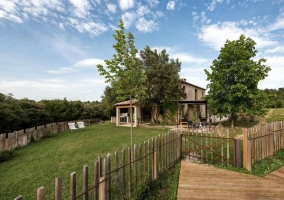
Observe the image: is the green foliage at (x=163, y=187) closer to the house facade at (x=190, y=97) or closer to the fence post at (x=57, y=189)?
the fence post at (x=57, y=189)

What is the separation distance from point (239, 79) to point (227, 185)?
46.0 ft

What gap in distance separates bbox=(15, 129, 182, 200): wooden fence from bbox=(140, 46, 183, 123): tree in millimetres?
13179

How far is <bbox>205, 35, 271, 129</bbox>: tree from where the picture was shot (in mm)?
14805

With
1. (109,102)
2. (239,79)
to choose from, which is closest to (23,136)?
(239,79)

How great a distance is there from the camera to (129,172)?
346 centimetres

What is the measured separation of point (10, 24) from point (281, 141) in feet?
54.5

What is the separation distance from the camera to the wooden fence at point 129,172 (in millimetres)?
2146

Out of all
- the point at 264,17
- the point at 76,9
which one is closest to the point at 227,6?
the point at 264,17

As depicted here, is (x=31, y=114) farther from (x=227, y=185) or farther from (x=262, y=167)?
(x=262, y=167)

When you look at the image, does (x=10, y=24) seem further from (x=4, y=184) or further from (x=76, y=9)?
(x=4, y=184)

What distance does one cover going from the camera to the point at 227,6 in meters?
11.1

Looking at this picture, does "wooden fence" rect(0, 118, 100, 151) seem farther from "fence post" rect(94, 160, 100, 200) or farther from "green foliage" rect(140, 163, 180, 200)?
"fence post" rect(94, 160, 100, 200)

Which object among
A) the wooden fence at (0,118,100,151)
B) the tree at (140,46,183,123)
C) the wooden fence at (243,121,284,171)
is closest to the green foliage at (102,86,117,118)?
the tree at (140,46,183,123)

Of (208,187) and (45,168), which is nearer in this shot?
(208,187)
